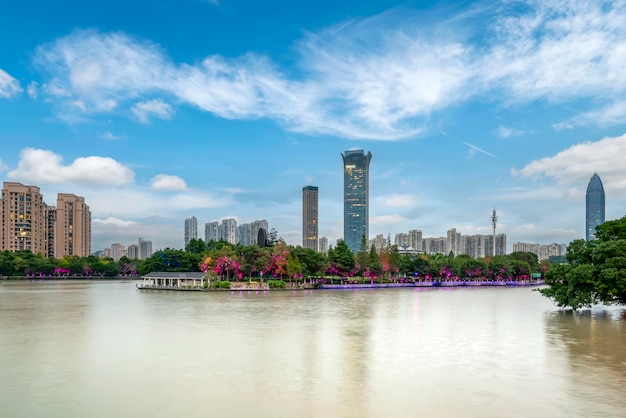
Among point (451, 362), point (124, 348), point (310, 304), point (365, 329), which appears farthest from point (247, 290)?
point (451, 362)

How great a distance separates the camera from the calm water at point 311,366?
13.4 meters

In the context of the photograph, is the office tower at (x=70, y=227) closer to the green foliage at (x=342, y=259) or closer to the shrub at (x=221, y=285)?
the green foliage at (x=342, y=259)

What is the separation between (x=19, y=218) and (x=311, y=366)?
14281 centimetres

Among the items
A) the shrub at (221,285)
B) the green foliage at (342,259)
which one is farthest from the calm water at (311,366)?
the green foliage at (342,259)

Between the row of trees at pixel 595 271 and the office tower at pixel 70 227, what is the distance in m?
148

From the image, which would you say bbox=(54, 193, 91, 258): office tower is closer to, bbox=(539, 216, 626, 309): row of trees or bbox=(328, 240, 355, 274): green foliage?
bbox=(328, 240, 355, 274): green foliage

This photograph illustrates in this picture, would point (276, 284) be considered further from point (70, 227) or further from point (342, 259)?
point (70, 227)

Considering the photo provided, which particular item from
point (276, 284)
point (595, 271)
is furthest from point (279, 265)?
point (595, 271)

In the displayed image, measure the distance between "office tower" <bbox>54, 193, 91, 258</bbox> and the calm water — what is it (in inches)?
5299

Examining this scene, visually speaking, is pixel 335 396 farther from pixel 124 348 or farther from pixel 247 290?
pixel 247 290

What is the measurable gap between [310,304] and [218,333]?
18.3 metres

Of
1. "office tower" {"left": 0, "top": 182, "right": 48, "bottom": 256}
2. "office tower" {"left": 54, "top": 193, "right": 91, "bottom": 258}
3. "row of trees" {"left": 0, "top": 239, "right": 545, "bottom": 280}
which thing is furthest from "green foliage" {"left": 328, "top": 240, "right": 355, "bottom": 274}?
"office tower" {"left": 54, "top": 193, "right": 91, "bottom": 258}

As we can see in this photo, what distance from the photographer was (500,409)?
13234mm

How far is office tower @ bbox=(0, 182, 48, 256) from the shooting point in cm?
13562
